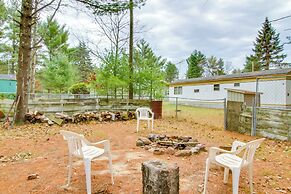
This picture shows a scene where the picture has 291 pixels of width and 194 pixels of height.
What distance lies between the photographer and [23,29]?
7461 millimetres

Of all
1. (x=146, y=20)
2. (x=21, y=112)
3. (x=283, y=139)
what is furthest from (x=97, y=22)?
(x=283, y=139)

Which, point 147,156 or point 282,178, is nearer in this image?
point 282,178

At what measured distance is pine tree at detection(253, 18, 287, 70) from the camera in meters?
28.9

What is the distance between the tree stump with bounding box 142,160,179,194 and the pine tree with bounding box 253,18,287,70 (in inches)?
1256

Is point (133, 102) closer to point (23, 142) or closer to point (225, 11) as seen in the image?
point (23, 142)

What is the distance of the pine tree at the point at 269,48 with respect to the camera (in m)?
28.9

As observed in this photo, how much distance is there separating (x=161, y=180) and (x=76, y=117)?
24.2 ft

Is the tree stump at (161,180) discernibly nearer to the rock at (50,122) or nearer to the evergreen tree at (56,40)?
the rock at (50,122)

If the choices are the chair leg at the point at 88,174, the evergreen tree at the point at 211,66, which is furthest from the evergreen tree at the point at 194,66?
the chair leg at the point at 88,174

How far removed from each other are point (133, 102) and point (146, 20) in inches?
201

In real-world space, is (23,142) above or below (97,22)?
below

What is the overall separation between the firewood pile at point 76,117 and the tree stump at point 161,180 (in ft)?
Result: 22.4

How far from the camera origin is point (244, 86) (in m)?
15.0

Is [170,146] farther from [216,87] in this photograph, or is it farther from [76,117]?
[216,87]
